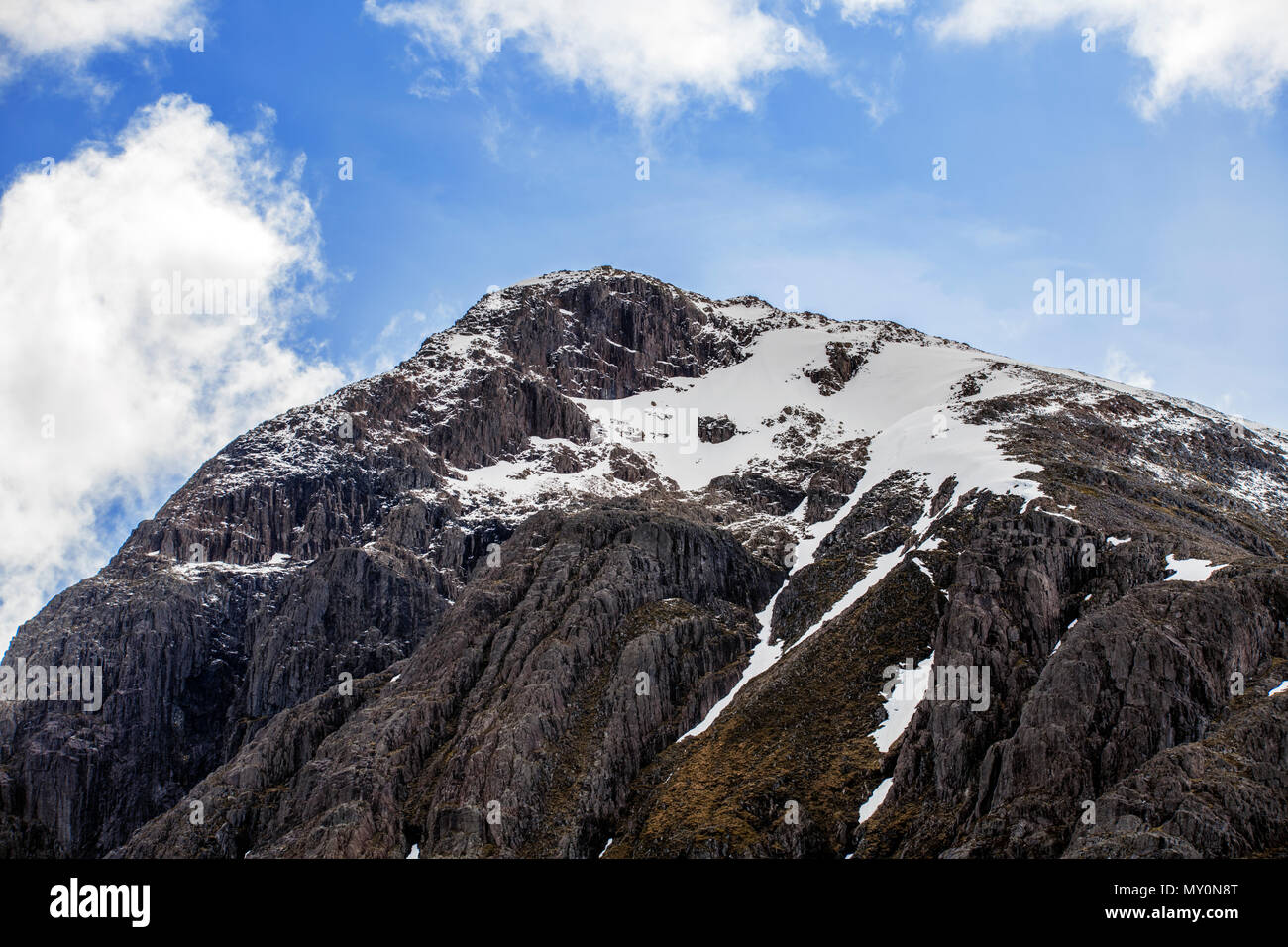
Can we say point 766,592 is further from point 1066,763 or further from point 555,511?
point 1066,763

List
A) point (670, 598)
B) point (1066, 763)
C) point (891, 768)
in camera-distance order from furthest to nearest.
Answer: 1. point (670, 598)
2. point (891, 768)
3. point (1066, 763)

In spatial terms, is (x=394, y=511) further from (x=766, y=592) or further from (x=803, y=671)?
(x=803, y=671)

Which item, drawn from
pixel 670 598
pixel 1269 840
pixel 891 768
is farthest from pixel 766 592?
pixel 1269 840

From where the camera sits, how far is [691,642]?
125m

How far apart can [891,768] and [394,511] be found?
3883 inches

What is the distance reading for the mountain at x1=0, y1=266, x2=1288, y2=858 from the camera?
79688 mm

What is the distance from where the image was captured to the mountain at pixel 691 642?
261ft

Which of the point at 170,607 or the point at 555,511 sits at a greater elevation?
the point at 555,511

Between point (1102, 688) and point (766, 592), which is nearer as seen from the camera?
point (1102, 688)

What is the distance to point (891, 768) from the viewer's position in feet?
Result: 304

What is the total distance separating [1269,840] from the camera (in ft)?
204
